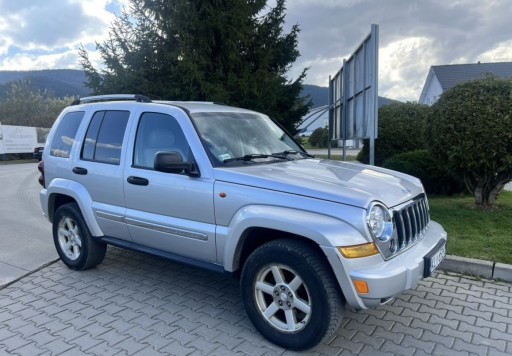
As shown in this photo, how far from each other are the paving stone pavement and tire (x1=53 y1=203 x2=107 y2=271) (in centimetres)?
20

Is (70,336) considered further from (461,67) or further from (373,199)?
(461,67)

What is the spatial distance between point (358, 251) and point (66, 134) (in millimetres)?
3938

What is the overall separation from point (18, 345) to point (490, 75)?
25.3ft

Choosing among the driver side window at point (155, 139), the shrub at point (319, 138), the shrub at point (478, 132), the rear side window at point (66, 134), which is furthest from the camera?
the shrub at point (319, 138)

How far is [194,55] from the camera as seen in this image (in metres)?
9.38

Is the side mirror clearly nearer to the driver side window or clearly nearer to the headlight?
the driver side window

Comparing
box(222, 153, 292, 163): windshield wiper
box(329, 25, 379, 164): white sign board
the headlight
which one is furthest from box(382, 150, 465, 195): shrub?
the headlight

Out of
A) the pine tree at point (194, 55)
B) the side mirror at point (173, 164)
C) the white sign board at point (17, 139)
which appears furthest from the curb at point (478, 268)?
the white sign board at point (17, 139)

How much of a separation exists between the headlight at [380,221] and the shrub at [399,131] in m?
8.02

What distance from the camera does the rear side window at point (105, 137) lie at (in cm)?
450

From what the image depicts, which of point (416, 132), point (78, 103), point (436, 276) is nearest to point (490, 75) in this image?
point (416, 132)

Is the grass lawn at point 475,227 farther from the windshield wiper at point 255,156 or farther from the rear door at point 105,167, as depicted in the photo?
the rear door at point 105,167

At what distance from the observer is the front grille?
10.7ft

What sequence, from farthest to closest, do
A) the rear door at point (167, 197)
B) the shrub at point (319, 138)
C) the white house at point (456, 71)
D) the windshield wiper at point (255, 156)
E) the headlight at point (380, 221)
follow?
1. the shrub at point (319, 138)
2. the white house at point (456, 71)
3. the windshield wiper at point (255, 156)
4. the rear door at point (167, 197)
5. the headlight at point (380, 221)
